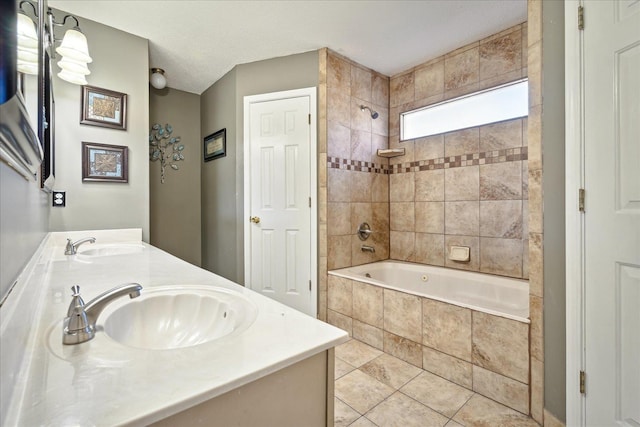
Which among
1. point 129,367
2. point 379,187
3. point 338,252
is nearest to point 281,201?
point 338,252

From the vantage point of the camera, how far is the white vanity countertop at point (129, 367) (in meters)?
0.41

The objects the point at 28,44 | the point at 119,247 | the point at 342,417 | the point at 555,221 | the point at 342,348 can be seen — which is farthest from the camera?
the point at 342,348

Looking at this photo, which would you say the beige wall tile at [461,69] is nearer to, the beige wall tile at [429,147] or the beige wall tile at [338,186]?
the beige wall tile at [429,147]

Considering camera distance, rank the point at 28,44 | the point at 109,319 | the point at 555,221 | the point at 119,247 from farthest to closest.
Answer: the point at 119,247 < the point at 555,221 < the point at 109,319 < the point at 28,44

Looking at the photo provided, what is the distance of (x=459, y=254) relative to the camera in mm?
2648

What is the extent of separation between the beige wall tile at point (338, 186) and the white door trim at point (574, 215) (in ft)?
5.61

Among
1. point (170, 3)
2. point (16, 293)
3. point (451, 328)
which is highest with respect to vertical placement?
point (170, 3)

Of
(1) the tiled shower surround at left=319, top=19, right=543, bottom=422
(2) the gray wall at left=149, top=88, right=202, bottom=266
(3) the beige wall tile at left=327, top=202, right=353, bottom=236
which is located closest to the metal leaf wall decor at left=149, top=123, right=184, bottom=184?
(2) the gray wall at left=149, top=88, right=202, bottom=266

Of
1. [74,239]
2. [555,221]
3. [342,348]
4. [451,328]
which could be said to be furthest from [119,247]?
[555,221]

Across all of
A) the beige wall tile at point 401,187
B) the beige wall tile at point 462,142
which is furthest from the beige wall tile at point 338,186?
the beige wall tile at point 462,142

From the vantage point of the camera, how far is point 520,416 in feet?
4.97

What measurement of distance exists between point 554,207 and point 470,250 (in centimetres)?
130

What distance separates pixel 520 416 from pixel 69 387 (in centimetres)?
194

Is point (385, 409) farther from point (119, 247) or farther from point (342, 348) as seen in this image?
point (119, 247)
